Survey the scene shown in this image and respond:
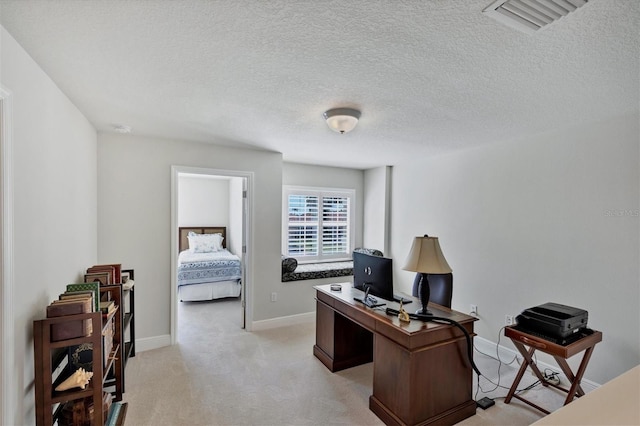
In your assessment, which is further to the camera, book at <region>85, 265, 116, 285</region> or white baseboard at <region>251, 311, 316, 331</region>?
white baseboard at <region>251, 311, 316, 331</region>

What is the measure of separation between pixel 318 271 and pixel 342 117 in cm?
268

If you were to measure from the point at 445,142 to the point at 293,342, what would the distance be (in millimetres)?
2913

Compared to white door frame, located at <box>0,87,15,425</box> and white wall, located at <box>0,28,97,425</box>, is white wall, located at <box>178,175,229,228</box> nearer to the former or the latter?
white wall, located at <box>0,28,97,425</box>

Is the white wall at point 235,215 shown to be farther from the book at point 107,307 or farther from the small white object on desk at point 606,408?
the small white object on desk at point 606,408

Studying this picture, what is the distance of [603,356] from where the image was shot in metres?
2.58

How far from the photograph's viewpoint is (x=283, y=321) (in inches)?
166

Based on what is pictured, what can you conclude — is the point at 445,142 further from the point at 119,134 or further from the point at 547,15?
the point at 119,134

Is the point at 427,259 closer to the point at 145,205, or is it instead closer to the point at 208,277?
the point at 145,205

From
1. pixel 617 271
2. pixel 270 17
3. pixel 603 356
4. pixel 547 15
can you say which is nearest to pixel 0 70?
pixel 270 17

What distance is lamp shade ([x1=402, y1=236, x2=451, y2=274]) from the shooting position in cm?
220

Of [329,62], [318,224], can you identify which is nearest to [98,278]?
[329,62]

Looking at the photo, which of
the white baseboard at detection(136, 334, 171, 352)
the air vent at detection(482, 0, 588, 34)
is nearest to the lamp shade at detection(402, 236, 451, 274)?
the air vent at detection(482, 0, 588, 34)

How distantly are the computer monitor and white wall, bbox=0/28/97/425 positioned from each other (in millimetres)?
2279

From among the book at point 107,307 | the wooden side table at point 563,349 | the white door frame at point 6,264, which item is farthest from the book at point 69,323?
the wooden side table at point 563,349
